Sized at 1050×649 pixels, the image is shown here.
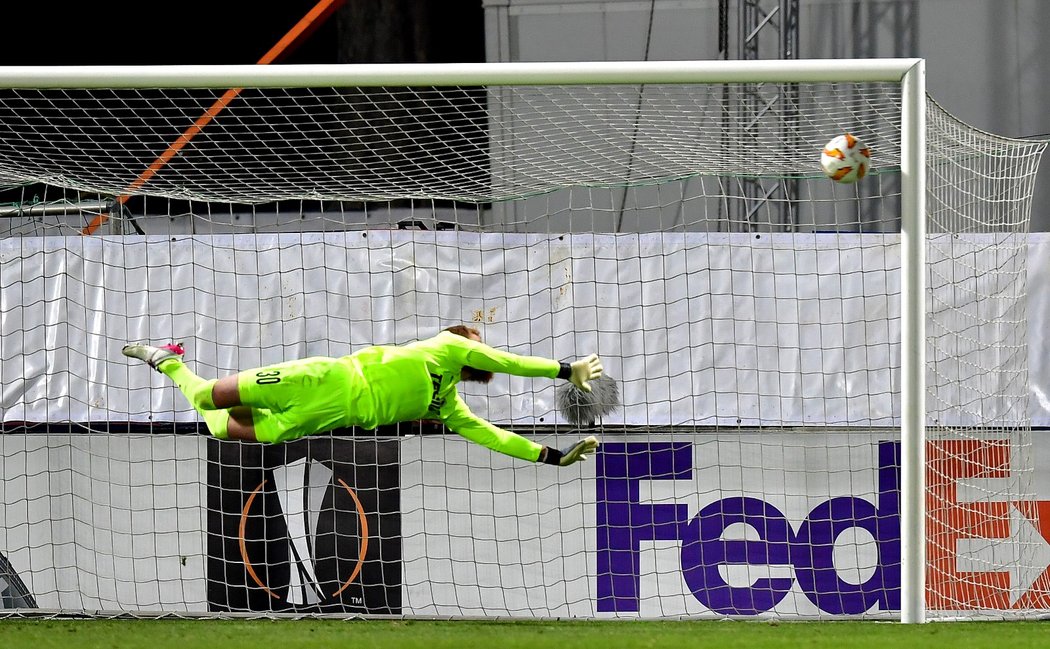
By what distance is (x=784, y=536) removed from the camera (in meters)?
5.23

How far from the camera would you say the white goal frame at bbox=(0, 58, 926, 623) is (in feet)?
13.3

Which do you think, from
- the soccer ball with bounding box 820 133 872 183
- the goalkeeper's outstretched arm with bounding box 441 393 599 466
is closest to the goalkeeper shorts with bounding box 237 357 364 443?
the goalkeeper's outstretched arm with bounding box 441 393 599 466

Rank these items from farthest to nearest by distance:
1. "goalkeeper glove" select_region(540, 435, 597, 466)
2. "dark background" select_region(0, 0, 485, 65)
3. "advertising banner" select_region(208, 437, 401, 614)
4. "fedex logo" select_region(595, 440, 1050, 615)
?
"dark background" select_region(0, 0, 485, 65), "advertising banner" select_region(208, 437, 401, 614), "fedex logo" select_region(595, 440, 1050, 615), "goalkeeper glove" select_region(540, 435, 597, 466)

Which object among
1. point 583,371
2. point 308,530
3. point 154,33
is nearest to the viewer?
point 583,371

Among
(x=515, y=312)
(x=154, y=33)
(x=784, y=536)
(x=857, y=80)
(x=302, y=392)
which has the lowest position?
(x=784, y=536)

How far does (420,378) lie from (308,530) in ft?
5.07

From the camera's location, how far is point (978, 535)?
5.14 meters

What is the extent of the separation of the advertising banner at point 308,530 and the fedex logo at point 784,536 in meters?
1.12

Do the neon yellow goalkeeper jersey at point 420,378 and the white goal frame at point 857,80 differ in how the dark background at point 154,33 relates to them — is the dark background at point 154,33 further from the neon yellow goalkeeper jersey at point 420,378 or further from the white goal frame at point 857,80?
the neon yellow goalkeeper jersey at point 420,378

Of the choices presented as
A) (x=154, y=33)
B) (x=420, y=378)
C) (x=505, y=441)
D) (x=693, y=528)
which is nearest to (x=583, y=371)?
(x=505, y=441)

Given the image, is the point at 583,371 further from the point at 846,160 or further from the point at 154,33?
the point at 154,33

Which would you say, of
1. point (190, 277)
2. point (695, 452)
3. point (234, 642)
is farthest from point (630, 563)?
point (190, 277)

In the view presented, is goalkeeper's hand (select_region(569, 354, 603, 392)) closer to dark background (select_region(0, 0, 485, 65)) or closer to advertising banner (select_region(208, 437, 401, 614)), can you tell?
advertising banner (select_region(208, 437, 401, 614))

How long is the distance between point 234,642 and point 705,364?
8.80ft
